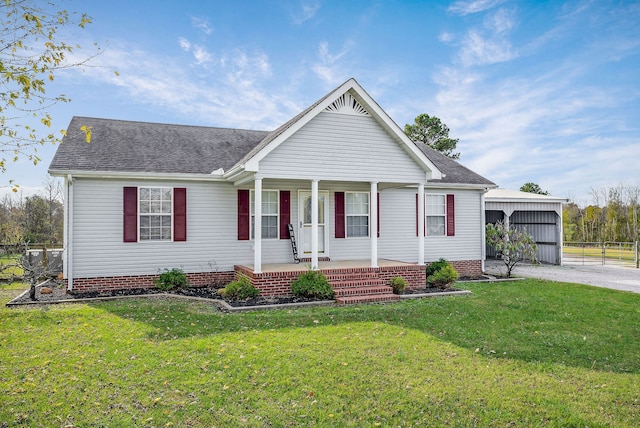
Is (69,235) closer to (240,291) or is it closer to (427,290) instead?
(240,291)

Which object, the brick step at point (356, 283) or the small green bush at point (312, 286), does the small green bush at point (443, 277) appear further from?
the small green bush at point (312, 286)

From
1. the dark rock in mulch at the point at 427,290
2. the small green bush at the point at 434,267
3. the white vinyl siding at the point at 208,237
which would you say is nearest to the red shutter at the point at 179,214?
the white vinyl siding at the point at 208,237

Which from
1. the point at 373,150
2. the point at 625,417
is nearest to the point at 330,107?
the point at 373,150

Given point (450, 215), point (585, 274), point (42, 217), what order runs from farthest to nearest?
point (42, 217) → point (585, 274) → point (450, 215)

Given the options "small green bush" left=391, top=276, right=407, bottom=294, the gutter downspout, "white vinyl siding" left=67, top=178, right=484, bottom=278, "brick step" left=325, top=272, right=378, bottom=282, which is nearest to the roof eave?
"white vinyl siding" left=67, top=178, right=484, bottom=278

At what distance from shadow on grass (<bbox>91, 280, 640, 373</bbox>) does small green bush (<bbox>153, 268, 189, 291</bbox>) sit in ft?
3.38

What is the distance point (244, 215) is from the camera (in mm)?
12148

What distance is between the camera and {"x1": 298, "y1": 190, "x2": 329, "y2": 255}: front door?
12.8 meters

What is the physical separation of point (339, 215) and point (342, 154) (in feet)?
9.25

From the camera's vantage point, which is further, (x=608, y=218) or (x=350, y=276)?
(x=608, y=218)

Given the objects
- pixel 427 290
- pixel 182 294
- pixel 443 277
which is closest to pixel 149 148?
pixel 182 294

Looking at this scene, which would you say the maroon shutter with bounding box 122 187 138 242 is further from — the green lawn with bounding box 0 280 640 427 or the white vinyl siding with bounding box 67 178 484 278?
the green lawn with bounding box 0 280 640 427

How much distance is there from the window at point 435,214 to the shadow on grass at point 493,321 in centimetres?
412

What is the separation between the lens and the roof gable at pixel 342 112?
10008 mm
